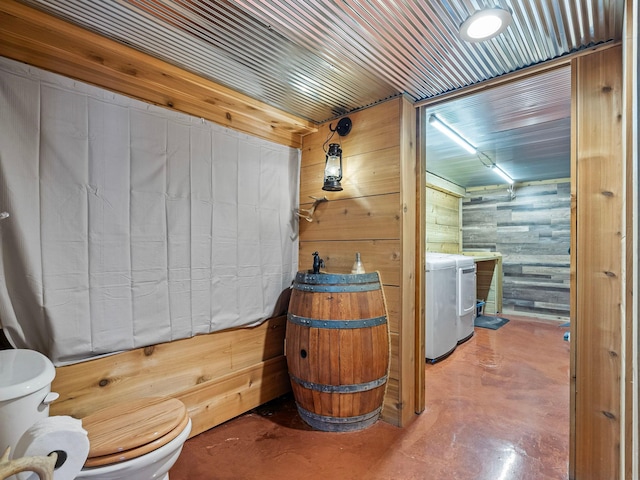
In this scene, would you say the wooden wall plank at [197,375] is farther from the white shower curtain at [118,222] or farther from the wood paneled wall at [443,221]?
the wood paneled wall at [443,221]

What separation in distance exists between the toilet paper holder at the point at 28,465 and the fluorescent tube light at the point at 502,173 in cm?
448

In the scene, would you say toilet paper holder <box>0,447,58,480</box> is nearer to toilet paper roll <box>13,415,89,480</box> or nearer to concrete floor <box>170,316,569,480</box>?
toilet paper roll <box>13,415,89,480</box>

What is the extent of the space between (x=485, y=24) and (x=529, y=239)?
4.58 m

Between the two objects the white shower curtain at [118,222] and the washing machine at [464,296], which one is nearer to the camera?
the white shower curtain at [118,222]

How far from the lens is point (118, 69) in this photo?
1.55m

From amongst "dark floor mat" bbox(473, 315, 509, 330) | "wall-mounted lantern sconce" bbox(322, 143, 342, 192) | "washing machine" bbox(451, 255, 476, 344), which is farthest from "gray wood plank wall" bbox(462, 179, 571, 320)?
"wall-mounted lantern sconce" bbox(322, 143, 342, 192)

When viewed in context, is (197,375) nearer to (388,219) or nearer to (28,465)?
(28,465)

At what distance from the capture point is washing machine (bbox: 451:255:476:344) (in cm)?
341

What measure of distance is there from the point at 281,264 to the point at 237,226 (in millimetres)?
453

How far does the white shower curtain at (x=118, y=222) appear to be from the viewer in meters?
1.30

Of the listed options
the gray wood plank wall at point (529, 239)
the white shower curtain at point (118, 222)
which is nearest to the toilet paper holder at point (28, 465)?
the white shower curtain at point (118, 222)

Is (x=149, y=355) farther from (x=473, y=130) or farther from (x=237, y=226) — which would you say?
(x=473, y=130)

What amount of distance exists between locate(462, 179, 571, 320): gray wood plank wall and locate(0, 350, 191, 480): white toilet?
17.3ft

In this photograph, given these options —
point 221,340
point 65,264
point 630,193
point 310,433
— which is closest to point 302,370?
point 310,433
